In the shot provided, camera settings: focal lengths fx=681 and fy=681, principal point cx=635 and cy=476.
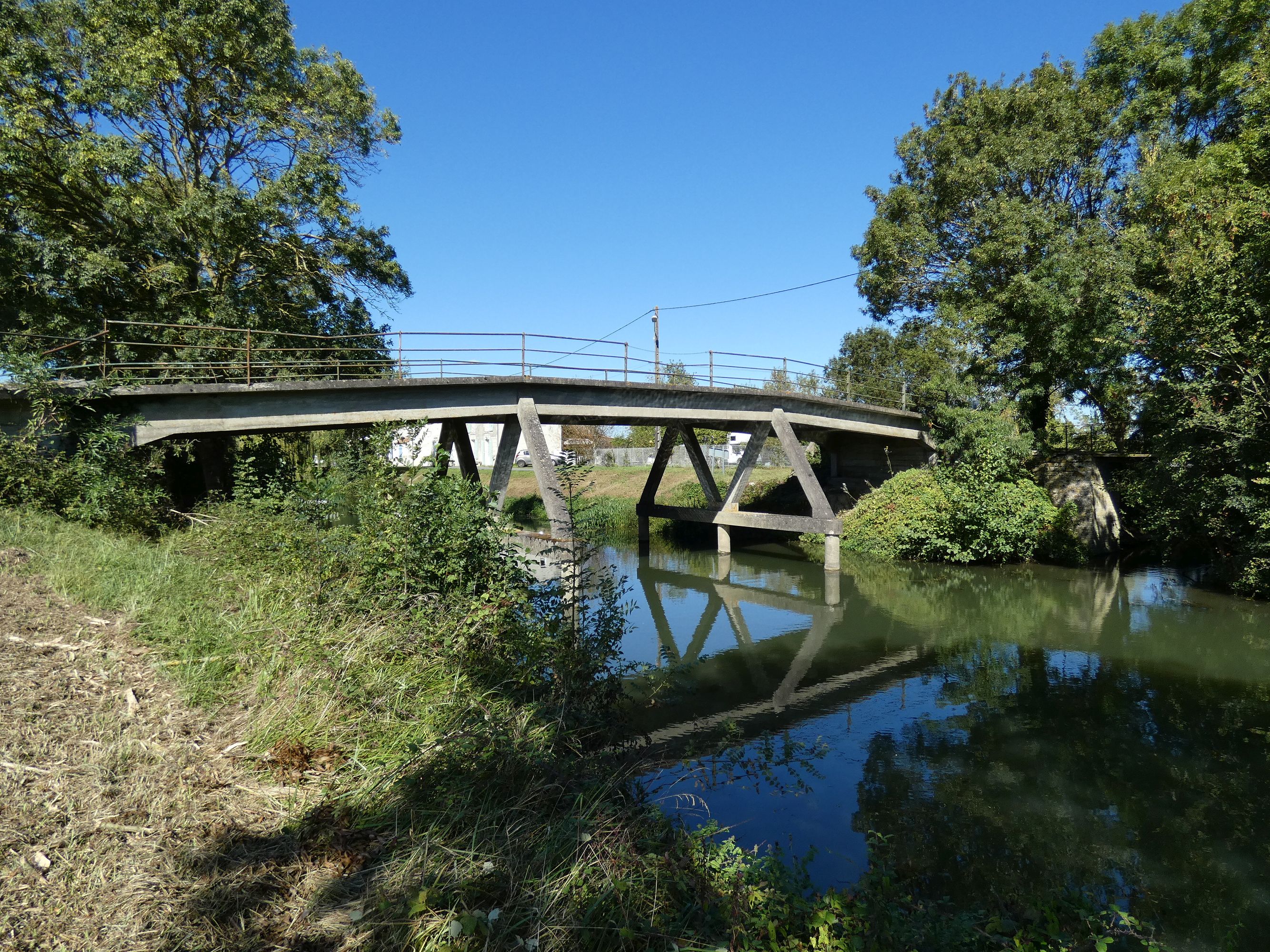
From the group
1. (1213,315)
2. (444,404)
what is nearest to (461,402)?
(444,404)

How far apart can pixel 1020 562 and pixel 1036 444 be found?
3943mm

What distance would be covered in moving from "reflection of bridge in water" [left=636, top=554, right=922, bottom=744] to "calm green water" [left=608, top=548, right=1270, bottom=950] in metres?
0.04

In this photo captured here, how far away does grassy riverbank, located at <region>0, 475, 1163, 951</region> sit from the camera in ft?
9.89

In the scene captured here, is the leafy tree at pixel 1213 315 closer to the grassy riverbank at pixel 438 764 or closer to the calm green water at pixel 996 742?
the calm green water at pixel 996 742

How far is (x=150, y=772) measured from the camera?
3.71 m

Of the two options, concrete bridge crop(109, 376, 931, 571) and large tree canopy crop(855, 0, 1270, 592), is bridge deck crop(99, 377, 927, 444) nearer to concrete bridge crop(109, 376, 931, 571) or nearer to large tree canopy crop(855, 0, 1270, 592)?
concrete bridge crop(109, 376, 931, 571)

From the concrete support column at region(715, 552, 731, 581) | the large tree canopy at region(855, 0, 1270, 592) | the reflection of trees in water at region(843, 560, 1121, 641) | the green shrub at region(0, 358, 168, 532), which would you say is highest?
the large tree canopy at region(855, 0, 1270, 592)

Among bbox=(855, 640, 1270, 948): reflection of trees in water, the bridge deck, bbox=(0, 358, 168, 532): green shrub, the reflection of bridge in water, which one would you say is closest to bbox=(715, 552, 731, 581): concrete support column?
the reflection of bridge in water

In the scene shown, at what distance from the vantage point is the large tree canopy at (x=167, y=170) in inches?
601

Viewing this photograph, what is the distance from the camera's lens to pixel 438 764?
404 cm

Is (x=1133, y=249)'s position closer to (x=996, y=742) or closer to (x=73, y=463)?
(x=996, y=742)

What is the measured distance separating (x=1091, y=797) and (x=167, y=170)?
2227 centimetres

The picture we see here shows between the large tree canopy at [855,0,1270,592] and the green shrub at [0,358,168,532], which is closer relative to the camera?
the green shrub at [0,358,168,532]

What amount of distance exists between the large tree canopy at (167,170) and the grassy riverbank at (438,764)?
11044 millimetres
